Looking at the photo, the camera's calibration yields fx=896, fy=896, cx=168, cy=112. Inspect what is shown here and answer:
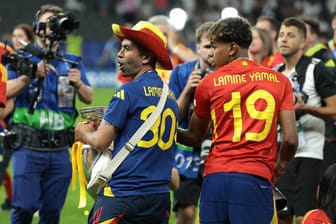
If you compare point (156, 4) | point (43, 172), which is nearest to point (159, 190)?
point (43, 172)

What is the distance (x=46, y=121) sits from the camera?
29.7 ft

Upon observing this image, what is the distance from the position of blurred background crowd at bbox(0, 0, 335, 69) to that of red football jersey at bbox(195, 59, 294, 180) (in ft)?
90.5

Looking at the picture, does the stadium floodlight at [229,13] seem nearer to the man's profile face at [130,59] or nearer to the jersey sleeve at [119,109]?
the man's profile face at [130,59]

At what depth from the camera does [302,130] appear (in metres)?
9.36

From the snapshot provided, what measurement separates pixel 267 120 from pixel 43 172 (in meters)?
3.16

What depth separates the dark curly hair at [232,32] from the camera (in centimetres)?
681

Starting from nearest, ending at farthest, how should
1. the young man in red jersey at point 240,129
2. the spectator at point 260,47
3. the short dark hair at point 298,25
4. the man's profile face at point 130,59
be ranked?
the young man in red jersey at point 240,129
the man's profile face at point 130,59
the short dark hair at point 298,25
the spectator at point 260,47

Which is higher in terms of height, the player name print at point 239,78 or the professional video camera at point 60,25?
the professional video camera at point 60,25

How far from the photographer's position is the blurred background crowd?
34844 millimetres

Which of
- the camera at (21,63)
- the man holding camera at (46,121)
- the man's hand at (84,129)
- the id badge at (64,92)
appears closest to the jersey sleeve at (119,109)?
the man's hand at (84,129)

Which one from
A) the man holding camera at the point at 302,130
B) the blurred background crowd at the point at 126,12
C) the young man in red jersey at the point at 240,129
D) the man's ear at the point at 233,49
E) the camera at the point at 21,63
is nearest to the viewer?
the young man in red jersey at the point at 240,129

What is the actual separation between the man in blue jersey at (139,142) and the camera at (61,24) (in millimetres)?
2121

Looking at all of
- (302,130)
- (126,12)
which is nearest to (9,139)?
(302,130)

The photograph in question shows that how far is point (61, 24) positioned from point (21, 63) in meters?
0.56
